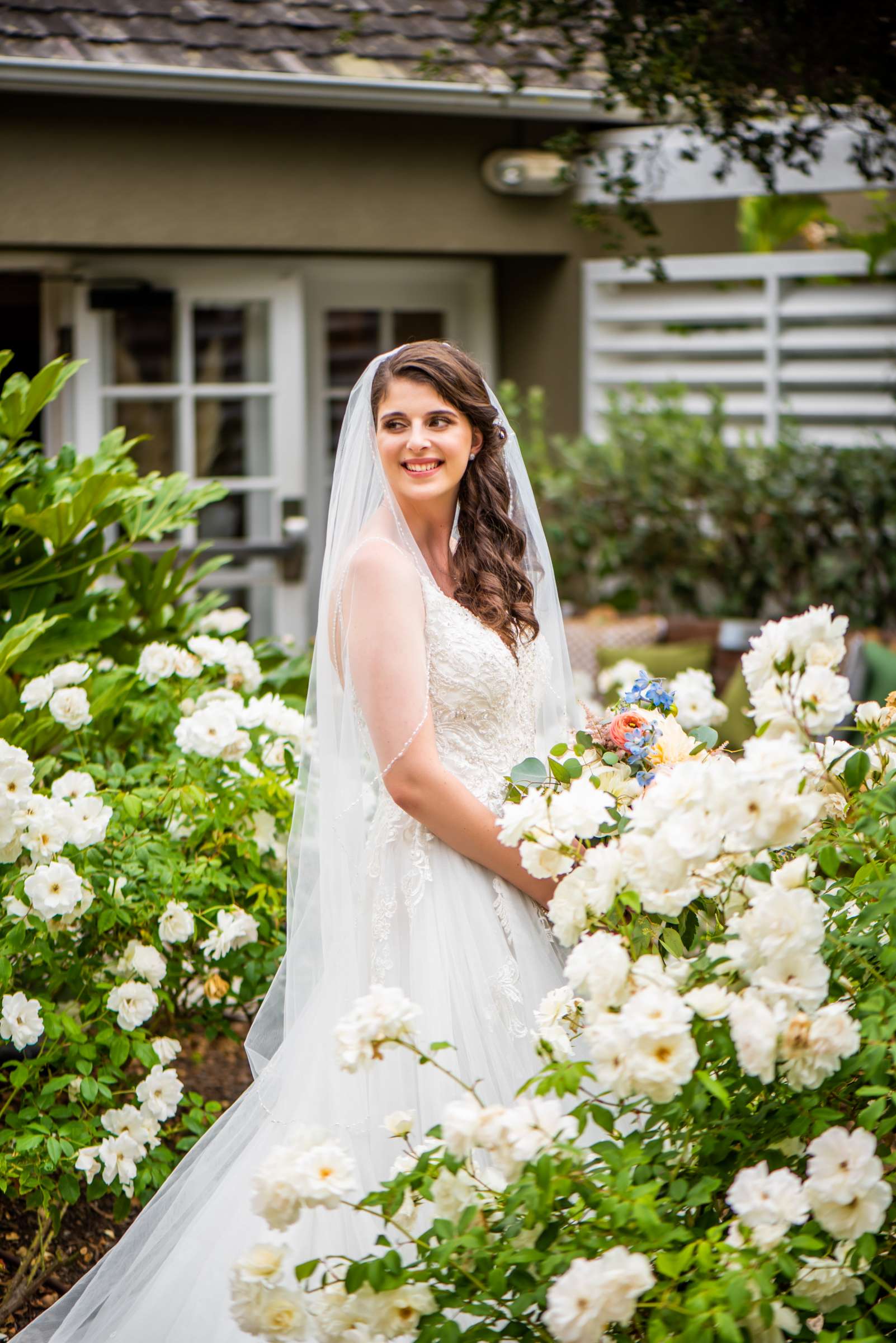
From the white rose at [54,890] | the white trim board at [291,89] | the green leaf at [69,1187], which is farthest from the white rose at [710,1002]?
the white trim board at [291,89]

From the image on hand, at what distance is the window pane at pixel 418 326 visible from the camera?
777cm

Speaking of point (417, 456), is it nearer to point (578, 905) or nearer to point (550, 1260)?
point (578, 905)

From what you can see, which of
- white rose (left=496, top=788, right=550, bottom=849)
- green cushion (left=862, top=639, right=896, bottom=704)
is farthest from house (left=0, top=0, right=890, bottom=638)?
white rose (left=496, top=788, right=550, bottom=849)

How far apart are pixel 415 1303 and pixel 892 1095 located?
1.83 ft

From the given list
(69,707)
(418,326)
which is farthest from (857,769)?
(418,326)

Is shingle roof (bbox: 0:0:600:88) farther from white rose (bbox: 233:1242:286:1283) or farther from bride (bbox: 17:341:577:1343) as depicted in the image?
white rose (bbox: 233:1242:286:1283)

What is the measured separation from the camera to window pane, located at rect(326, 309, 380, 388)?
25.2 feet

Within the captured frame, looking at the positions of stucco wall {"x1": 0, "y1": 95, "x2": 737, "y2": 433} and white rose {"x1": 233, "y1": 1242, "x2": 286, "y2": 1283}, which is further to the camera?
stucco wall {"x1": 0, "y1": 95, "x2": 737, "y2": 433}

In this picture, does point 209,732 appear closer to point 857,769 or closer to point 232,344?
point 857,769

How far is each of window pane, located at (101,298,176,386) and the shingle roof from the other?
Result: 1.19 metres

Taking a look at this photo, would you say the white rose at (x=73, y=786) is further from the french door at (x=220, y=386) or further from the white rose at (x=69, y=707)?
the french door at (x=220, y=386)

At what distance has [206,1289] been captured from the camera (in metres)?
2.38

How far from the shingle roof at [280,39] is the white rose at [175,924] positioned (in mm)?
3663

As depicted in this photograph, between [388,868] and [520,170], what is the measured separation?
5.10 m
